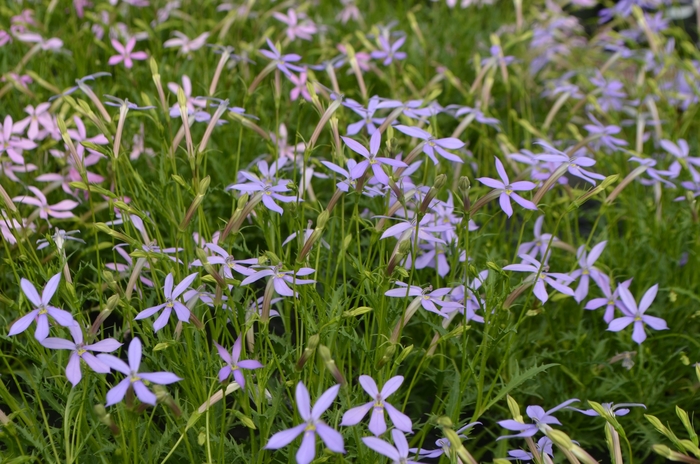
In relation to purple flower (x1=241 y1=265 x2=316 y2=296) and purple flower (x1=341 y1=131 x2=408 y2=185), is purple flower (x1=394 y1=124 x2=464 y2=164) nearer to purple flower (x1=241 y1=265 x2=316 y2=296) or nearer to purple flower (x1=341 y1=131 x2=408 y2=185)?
purple flower (x1=341 y1=131 x2=408 y2=185)

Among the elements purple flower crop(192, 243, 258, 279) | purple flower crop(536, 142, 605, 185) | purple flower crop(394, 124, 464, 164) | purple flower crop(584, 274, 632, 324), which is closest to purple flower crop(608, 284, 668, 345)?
purple flower crop(584, 274, 632, 324)

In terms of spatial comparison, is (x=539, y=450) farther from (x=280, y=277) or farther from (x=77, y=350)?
(x=77, y=350)

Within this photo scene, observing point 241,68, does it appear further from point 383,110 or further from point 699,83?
point 699,83

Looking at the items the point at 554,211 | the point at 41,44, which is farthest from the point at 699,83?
the point at 41,44

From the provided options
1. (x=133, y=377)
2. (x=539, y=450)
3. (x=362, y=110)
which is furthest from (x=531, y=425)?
(x=362, y=110)

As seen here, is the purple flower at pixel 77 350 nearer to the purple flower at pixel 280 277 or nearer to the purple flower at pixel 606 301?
the purple flower at pixel 280 277

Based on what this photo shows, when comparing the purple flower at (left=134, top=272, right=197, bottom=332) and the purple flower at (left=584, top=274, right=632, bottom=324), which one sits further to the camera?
the purple flower at (left=584, top=274, right=632, bottom=324)
